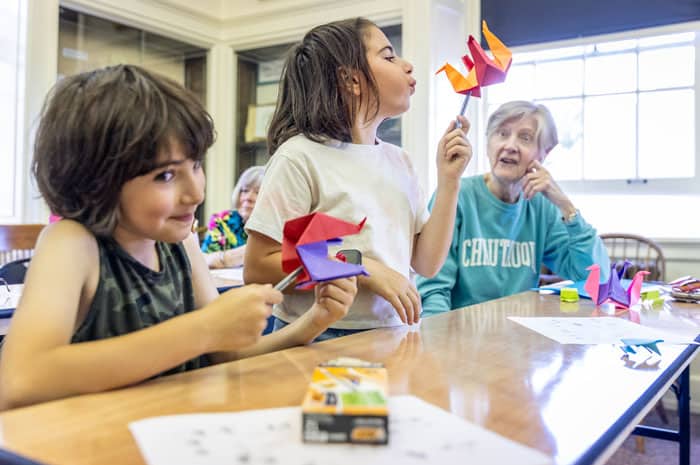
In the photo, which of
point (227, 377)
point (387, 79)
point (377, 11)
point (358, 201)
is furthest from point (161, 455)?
point (377, 11)

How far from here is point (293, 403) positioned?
623 mm

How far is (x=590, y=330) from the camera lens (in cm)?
113

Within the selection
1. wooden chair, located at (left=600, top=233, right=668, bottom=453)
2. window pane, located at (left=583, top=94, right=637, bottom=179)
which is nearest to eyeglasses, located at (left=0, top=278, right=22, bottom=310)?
wooden chair, located at (left=600, top=233, right=668, bottom=453)

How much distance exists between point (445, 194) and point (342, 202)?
249 millimetres

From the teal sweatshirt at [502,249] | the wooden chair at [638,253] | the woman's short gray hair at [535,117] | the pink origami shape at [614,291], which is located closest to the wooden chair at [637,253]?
the wooden chair at [638,253]

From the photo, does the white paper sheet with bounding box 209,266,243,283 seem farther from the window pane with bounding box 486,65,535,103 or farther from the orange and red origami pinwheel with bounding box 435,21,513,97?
the window pane with bounding box 486,65,535,103

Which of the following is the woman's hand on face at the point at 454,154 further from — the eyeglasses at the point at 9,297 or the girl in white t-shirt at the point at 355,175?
the eyeglasses at the point at 9,297

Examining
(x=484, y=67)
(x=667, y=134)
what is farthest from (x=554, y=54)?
(x=484, y=67)

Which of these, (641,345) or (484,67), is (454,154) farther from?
(641,345)

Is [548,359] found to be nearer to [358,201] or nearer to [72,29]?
[358,201]

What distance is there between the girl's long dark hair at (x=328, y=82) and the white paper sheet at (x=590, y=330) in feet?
1.70

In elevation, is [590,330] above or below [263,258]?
below

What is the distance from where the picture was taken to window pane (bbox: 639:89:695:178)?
119 inches

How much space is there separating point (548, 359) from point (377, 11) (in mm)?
3017
